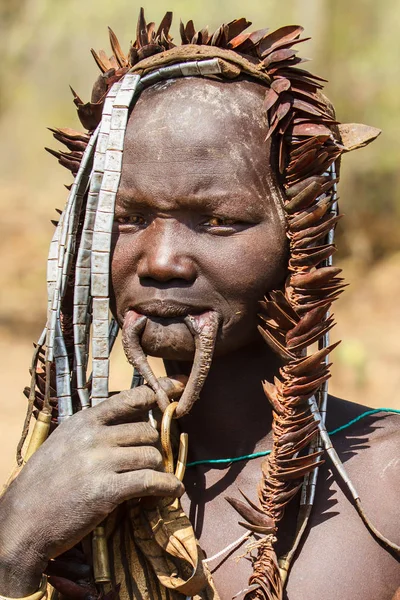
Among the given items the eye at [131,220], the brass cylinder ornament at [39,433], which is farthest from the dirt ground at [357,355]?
the eye at [131,220]

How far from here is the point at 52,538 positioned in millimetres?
1930

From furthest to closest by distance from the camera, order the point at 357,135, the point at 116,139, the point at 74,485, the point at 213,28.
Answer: the point at 213,28
the point at 357,135
the point at 116,139
the point at 74,485

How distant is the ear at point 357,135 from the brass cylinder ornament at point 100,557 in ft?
3.58

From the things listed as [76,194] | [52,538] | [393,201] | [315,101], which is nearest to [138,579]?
[52,538]

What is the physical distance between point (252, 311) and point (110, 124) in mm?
559

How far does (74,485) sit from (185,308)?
46 cm

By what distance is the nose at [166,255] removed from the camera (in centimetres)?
203

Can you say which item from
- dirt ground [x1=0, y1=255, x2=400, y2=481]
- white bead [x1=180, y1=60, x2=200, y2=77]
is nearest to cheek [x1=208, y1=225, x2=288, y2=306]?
white bead [x1=180, y1=60, x2=200, y2=77]

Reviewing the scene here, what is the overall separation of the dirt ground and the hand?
424 centimetres

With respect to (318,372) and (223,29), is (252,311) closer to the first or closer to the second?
(318,372)

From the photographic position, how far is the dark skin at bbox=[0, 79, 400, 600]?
194 cm

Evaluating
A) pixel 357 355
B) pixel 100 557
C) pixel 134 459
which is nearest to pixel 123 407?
pixel 134 459

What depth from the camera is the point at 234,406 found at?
92.0 inches

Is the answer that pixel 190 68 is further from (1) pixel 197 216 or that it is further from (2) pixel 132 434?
(2) pixel 132 434
